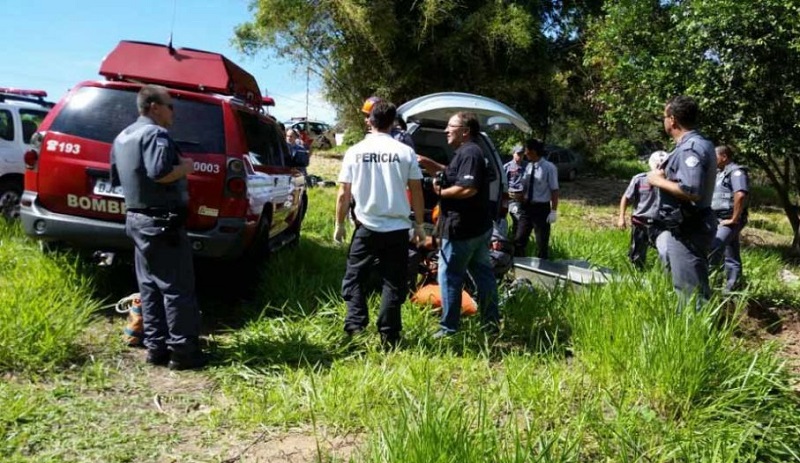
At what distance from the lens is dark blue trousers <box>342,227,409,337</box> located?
443 centimetres

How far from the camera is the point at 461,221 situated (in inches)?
182

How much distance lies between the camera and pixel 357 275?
450 centimetres

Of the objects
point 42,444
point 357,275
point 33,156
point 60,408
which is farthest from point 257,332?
point 33,156

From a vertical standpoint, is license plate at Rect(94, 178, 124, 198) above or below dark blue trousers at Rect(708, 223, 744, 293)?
above

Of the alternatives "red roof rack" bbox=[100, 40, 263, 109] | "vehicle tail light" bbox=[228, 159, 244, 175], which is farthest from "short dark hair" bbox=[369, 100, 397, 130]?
"red roof rack" bbox=[100, 40, 263, 109]

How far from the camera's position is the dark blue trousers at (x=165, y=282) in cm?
399

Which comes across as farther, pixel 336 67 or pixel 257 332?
pixel 336 67

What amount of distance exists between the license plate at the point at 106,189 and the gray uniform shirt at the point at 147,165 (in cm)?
85

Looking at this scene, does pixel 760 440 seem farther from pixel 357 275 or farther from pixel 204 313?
pixel 204 313

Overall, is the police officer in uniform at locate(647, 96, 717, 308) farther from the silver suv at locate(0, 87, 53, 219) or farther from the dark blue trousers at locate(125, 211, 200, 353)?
the silver suv at locate(0, 87, 53, 219)

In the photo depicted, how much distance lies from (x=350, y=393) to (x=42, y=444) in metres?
1.49

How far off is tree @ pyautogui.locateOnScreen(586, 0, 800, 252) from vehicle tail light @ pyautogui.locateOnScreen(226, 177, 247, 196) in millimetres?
7378

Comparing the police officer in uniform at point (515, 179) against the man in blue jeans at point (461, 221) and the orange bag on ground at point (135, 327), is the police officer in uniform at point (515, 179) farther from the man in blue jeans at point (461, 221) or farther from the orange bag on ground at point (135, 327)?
the orange bag on ground at point (135, 327)

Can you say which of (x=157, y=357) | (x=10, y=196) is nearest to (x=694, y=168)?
(x=157, y=357)
